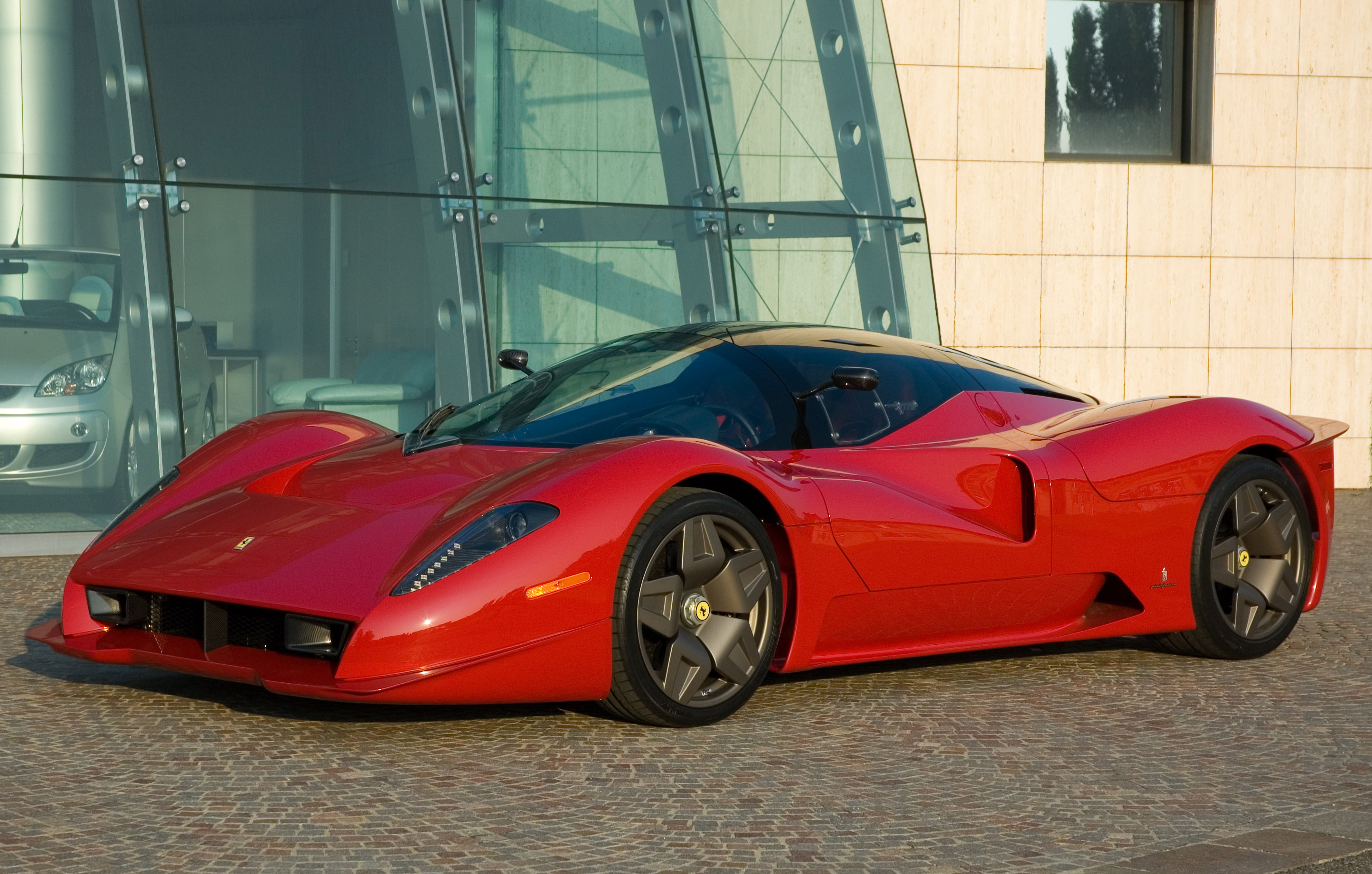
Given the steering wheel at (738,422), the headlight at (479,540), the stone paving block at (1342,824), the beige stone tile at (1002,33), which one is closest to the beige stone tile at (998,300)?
the beige stone tile at (1002,33)

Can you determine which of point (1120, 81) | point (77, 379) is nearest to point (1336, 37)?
point (1120, 81)

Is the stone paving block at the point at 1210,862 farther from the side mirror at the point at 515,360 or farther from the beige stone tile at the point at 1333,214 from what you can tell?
the beige stone tile at the point at 1333,214

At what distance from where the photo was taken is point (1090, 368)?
1383 centimetres

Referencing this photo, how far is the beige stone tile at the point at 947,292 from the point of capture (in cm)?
1362

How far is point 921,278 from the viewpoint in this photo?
11031 mm

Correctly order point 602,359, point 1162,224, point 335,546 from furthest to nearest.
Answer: point 1162,224, point 602,359, point 335,546

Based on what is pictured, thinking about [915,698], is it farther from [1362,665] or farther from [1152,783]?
[1362,665]

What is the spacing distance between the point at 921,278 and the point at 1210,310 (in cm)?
418

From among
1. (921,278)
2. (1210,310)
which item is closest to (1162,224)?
(1210,310)

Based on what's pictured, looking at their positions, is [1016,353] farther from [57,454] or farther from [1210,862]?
[1210,862]

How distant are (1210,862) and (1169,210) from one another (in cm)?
1147

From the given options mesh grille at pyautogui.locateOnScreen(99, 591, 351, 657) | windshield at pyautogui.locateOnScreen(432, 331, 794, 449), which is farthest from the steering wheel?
mesh grille at pyautogui.locateOnScreen(99, 591, 351, 657)

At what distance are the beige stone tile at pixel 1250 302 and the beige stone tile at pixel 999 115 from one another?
6.71 feet

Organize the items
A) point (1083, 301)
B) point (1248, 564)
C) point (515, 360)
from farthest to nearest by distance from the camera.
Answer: point (1083, 301) < point (515, 360) < point (1248, 564)
